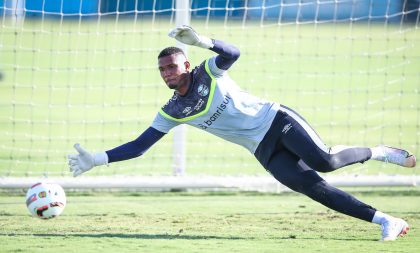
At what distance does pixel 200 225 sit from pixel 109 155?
136cm

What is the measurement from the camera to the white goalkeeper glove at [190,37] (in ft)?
23.5

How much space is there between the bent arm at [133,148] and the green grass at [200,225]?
2.41 ft

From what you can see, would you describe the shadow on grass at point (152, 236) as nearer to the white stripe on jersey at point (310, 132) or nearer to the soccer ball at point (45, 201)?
the soccer ball at point (45, 201)

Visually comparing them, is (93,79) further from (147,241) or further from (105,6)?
(147,241)

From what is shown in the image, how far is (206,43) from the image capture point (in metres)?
7.26

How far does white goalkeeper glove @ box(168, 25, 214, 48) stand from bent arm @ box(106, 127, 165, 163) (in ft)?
3.16

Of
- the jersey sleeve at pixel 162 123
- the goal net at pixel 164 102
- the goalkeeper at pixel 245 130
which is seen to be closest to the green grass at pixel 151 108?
the goal net at pixel 164 102

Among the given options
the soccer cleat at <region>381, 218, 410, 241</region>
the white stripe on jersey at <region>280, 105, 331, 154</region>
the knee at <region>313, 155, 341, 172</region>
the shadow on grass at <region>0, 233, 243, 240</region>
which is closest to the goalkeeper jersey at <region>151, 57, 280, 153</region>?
the white stripe on jersey at <region>280, 105, 331, 154</region>

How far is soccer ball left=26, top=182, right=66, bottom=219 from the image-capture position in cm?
789

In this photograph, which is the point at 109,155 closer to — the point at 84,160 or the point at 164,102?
the point at 84,160

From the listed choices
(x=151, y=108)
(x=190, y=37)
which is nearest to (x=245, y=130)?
(x=190, y=37)

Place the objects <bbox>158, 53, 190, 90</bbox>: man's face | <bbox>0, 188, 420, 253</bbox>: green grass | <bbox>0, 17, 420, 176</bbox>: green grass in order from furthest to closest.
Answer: <bbox>0, 17, 420, 176</bbox>: green grass → <bbox>158, 53, 190, 90</bbox>: man's face → <bbox>0, 188, 420, 253</bbox>: green grass

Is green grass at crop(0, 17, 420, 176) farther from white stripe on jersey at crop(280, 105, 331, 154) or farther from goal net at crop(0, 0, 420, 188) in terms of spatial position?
white stripe on jersey at crop(280, 105, 331, 154)

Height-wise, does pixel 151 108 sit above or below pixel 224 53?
below
